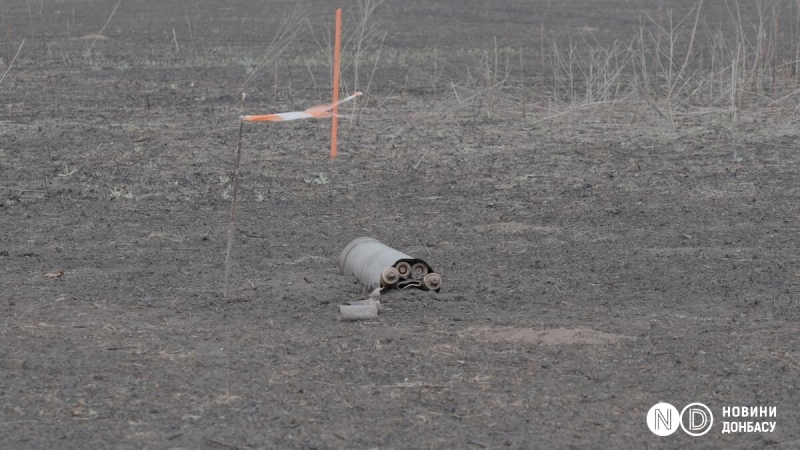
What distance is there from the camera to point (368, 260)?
244 inches

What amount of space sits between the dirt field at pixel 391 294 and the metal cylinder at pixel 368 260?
0.16 metres

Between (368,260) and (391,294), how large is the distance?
0.25 metres

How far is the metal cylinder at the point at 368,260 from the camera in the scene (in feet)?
19.9

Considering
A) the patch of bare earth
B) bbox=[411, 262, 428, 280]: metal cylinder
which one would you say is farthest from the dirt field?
bbox=[411, 262, 428, 280]: metal cylinder

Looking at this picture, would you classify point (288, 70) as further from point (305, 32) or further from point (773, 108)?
point (773, 108)

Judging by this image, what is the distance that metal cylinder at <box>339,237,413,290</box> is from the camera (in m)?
6.05

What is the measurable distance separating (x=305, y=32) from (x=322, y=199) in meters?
13.1

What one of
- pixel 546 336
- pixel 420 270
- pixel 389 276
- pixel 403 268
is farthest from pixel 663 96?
pixel 546 336

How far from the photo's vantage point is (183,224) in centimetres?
792

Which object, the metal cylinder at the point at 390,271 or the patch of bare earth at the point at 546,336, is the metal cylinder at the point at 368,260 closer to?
the metal cylinder at the point at 390,271

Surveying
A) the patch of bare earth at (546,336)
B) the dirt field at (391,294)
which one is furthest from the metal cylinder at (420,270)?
the patch of bare earth at (546,336)

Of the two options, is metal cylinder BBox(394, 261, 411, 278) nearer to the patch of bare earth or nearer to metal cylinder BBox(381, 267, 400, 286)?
metal cylinder BBox(381, 267, 400, 286)

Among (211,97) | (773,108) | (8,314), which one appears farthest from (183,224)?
(773,108)

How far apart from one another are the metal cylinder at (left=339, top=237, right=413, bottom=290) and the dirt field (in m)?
0.16
